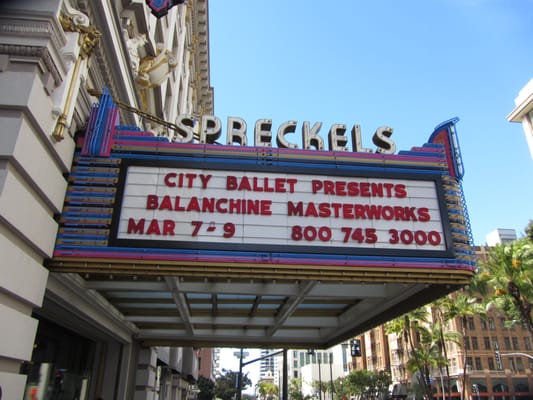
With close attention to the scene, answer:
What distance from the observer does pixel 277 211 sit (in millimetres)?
8602

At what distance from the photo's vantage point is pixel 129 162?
338 inches

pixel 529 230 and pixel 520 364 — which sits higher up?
pixel 529 230

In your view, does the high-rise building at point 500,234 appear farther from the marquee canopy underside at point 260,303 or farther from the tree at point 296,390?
the marquee canopy underside at point 260,303

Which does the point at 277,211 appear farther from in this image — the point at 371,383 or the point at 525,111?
the point at 371,383

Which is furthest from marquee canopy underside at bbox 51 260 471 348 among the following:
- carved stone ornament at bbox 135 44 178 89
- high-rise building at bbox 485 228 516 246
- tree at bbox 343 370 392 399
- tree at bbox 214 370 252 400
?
high-rise building at bbox 485 228 516 246

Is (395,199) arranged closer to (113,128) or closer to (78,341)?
(113,128)

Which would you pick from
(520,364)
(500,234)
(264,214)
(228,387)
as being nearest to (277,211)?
(264,214)

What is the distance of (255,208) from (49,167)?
3.66 m

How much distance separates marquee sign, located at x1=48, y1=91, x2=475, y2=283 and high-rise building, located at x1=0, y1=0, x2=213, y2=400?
60 centimetres

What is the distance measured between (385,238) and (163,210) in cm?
428

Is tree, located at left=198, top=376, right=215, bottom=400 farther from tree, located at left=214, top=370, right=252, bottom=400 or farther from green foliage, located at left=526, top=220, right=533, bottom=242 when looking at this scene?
green foliage, located at left=526, top=220, right=533, bottom=242

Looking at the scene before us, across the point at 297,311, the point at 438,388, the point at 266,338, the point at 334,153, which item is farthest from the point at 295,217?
the point at 438,388

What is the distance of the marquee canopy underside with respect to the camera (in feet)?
27.3

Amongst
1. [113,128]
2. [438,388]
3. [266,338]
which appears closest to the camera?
[113,128]
